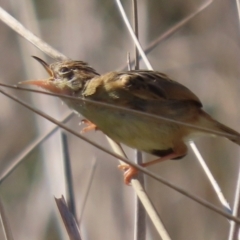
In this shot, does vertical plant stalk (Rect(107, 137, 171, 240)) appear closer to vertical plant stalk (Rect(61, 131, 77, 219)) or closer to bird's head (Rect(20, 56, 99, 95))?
vertical plant stalk (Rect(61, 131, 77, 219))

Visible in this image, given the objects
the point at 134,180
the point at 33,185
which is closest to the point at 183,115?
the point at 134,180

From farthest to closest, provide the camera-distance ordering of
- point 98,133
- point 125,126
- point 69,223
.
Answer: point 98,133 → point 125,126 → point 69,223

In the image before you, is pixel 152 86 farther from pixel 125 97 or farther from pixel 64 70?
pixel 64 70

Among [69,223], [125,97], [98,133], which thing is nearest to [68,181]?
[69,223]

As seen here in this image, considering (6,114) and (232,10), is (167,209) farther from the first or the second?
(232,10)

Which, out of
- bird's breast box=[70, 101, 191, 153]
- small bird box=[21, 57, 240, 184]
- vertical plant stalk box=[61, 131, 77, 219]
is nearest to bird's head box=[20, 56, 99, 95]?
small bird box=[21, 57, 240, 184]

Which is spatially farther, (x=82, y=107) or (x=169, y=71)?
(x=169, y=71)

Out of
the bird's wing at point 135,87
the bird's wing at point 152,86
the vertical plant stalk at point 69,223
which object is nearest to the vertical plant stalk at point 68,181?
the vertical plant stalk at point 69,223

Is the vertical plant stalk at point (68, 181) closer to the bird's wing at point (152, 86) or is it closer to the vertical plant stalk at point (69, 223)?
the vertical plant stalk at point (69, 223)

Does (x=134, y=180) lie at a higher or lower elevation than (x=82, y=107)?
lower
